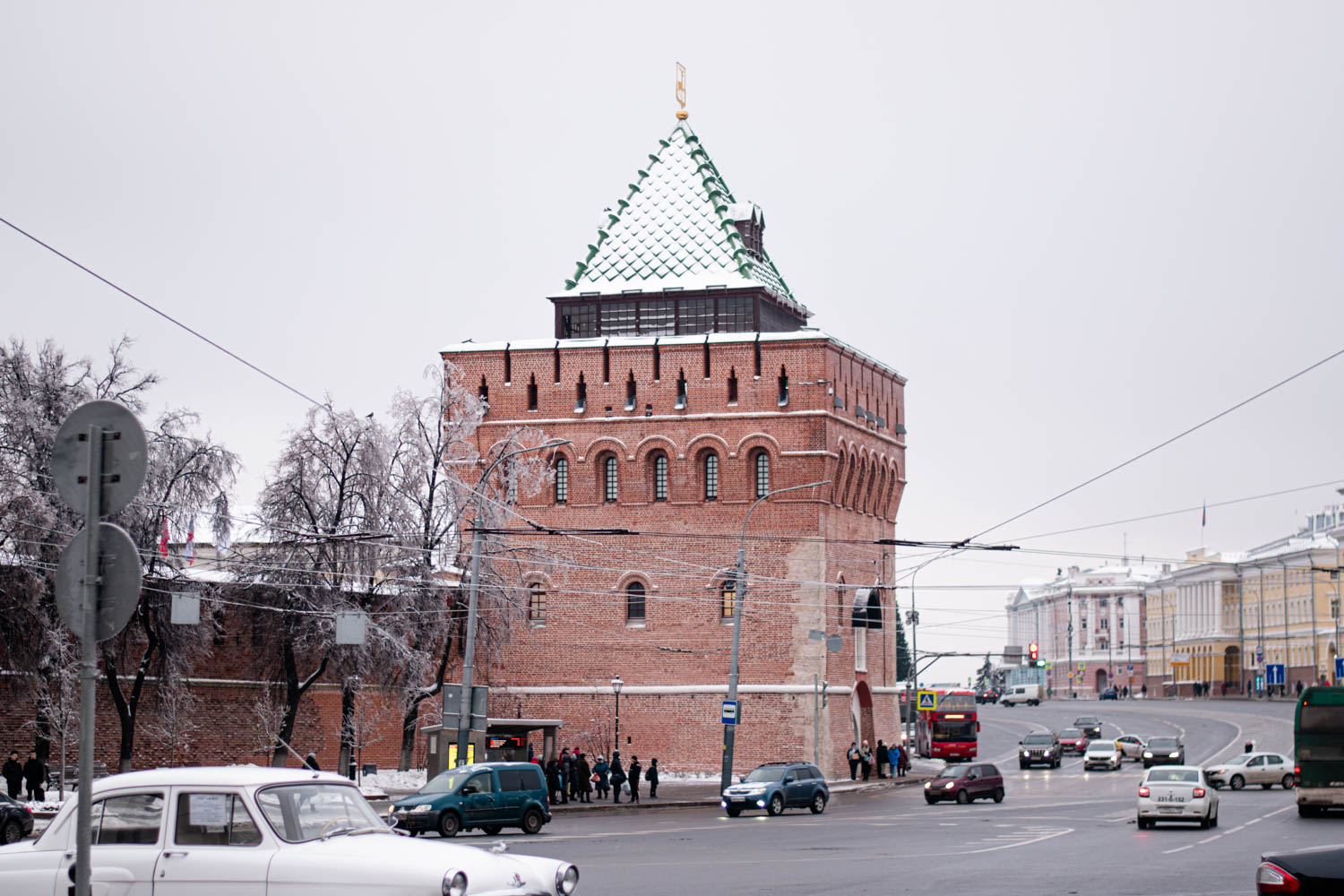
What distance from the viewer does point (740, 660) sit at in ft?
181

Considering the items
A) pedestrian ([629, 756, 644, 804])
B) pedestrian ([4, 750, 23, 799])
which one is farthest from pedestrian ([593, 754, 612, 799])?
pedestrian ([4, 750, 23, 799])

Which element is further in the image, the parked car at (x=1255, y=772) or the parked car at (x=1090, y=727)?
the parked car at (x=1090, y=727)

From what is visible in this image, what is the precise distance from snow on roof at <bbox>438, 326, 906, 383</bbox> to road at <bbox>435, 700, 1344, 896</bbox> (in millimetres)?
14319

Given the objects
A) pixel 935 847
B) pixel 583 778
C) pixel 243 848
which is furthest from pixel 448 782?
pixel 243 848

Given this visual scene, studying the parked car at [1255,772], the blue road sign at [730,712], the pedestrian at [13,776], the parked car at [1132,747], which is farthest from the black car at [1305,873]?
the parked car at [1132,747]

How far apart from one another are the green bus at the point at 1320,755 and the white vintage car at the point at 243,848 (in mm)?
28128

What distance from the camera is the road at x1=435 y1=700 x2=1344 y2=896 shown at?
19.9 meters

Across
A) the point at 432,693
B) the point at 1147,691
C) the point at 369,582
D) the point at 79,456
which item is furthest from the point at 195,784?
the point at 1147,691

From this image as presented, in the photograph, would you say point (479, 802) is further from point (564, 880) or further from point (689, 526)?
point (689, 526)

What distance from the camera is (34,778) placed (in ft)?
122

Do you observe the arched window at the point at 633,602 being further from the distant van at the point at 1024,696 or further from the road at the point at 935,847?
the distant van at the point at 1024,696

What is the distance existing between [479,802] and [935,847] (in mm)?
9056

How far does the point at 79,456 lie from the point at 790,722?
46.4m

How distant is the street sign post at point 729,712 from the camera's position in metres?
44.3
